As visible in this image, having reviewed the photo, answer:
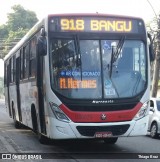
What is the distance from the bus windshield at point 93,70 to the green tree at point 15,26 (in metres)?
48.2

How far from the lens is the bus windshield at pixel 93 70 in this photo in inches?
392

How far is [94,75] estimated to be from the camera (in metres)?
9.99

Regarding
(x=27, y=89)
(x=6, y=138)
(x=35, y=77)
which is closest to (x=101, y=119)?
(x=35, y=77)

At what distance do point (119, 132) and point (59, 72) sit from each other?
195 centimetres

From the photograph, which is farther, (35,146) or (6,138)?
(6,138)

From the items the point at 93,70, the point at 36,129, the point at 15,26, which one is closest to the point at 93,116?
the point at 93,70

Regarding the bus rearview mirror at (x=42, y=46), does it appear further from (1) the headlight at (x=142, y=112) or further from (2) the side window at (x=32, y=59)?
(1) the headlight at (x=142, y=112)

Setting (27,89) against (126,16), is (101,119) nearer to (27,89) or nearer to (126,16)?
(126,16)

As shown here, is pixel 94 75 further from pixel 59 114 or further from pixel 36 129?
pixel 36 129

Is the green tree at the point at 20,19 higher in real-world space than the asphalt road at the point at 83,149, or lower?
higher

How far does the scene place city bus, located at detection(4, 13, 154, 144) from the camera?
983cm

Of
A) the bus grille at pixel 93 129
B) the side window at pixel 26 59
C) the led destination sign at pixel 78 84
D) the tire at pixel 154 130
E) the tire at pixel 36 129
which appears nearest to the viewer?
the bus grille at pixel 93 129

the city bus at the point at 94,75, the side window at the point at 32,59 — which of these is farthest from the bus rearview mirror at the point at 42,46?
the side window at the point at 32,59

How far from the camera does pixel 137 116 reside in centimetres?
1016
